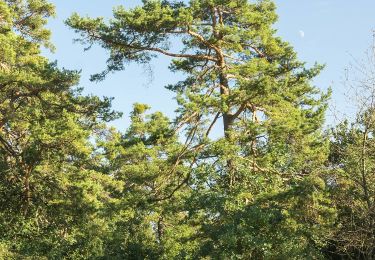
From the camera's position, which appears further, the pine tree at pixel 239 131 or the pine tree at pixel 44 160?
the pine tree at pixel 44 160

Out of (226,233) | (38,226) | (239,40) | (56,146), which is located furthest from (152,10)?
(38,226)

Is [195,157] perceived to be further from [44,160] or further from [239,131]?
[44,160]

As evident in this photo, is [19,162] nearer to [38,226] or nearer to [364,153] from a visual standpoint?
[38,226]

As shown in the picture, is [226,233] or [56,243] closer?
[226,233]

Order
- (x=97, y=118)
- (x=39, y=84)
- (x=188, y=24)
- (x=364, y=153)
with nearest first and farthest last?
(x=364, y=153), (x=188, y=24), (x=39, y=84), (x=97, y=118)

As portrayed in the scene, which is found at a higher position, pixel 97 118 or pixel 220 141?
pixel 97 118

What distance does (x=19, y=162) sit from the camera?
59.1 feet

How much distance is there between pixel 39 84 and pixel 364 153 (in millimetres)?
11234

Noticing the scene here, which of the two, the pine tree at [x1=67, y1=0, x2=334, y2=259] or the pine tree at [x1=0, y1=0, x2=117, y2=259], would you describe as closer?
the pine tree at [x1=67, y1=0, x2=334, y2=259]

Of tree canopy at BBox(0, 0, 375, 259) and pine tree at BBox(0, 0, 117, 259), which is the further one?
pine tree at BBox(0, 0, 117, 259)

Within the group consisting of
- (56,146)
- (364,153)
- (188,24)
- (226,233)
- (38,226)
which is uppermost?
(188,24)

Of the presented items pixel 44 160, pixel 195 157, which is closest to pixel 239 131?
pixel 195 157

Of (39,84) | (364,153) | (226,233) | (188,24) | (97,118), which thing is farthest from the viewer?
(97,118)

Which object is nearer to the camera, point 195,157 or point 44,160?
point 195,157
